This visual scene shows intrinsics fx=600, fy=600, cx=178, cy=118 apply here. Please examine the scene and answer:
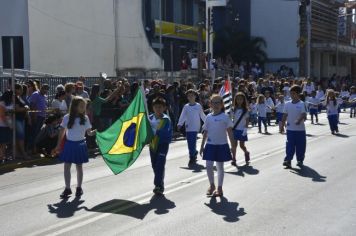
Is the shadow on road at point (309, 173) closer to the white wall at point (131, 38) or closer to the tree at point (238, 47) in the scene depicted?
the white wall at point (131, 38)

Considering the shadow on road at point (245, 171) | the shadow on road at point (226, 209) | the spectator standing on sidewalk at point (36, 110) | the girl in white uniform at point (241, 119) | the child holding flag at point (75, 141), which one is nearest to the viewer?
the shadow on road at point (226, 209)

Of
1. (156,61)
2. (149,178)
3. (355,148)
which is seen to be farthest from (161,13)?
(149,178)

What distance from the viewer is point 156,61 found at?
42.7 metres

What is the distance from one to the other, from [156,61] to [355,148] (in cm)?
2793

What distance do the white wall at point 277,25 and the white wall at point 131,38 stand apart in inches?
696

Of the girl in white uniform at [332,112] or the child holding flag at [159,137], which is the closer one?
the child holding flag at [159,137]

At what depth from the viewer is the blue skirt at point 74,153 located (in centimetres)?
970

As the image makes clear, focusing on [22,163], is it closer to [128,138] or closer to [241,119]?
[128,138]

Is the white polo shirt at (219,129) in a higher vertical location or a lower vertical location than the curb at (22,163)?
higher

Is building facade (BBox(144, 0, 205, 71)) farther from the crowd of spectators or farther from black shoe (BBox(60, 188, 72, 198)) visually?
black shoe (BBox(60, 188, 72, 198))

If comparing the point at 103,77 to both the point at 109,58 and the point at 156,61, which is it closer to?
the point at 109,58

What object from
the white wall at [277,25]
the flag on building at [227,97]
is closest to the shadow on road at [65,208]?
the flag on building at [227,97]

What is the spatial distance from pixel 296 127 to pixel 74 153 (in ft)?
17.4

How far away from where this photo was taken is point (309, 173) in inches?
464
